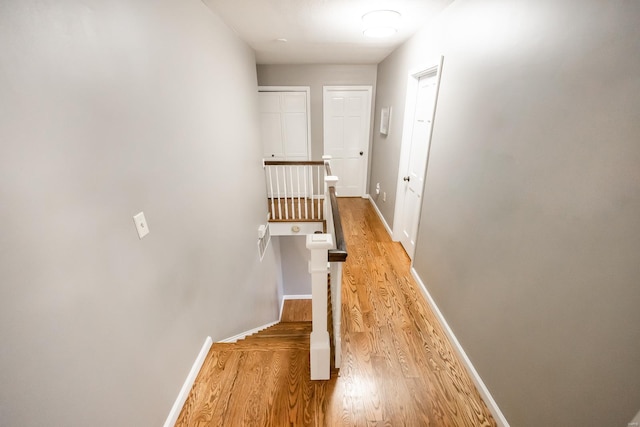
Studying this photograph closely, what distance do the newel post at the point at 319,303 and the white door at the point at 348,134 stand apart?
3.77m

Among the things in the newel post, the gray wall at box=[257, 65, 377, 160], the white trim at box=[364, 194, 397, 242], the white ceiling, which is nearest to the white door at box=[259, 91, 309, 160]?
the gray wall at box=[257, 65, 377, 160]

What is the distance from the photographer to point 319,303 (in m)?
1.37

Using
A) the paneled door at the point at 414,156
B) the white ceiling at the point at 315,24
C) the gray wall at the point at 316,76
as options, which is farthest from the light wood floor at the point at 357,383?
the gray wall at the point at 316,76

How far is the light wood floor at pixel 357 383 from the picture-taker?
1.35 metres

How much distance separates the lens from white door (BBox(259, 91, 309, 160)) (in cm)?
443

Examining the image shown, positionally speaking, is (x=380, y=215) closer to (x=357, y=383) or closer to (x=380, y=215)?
(x=380, y=215)

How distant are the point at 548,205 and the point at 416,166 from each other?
1795 millimetres

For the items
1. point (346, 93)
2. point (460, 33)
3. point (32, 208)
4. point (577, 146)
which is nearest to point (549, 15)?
point (577, 146)

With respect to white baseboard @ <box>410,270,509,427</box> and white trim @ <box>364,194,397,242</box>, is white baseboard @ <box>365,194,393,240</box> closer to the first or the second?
white trim @ <box>364,194,397,242</box>

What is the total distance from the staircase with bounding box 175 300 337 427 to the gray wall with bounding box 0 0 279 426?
0.15m

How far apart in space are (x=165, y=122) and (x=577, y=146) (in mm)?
1833

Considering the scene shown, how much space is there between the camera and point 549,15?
3.49 feet

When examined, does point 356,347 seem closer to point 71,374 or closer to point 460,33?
point 71,374

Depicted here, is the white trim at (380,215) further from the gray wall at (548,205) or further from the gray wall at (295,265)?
the gray wall at (548,205)
